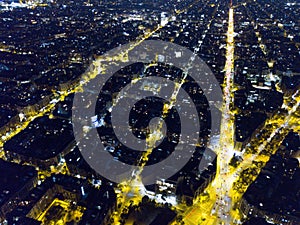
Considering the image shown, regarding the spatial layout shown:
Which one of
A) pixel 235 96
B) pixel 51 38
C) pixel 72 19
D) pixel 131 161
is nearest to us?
pixel 131 161

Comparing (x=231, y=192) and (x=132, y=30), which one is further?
(x=132, y=30)

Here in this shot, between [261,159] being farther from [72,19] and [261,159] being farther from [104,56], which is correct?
[72,19]

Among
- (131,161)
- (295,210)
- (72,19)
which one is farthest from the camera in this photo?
(72,19)

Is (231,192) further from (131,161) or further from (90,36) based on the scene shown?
(90,36)

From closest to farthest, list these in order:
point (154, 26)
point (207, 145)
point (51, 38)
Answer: point (207, 145) → point (51, 38) → point (154, 26)

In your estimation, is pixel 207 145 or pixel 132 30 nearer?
pixel 207 145

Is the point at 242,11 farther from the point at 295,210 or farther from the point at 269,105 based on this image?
the point at 295,210

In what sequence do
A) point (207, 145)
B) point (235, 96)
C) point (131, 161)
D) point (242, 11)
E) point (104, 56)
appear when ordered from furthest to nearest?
point (242, 11) < point (104, 56) < point (235, 96) < point (207, 145) < point (131, 161)

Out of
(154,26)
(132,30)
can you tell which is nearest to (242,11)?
(154,26)

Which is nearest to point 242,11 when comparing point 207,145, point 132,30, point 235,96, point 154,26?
point 154,26
